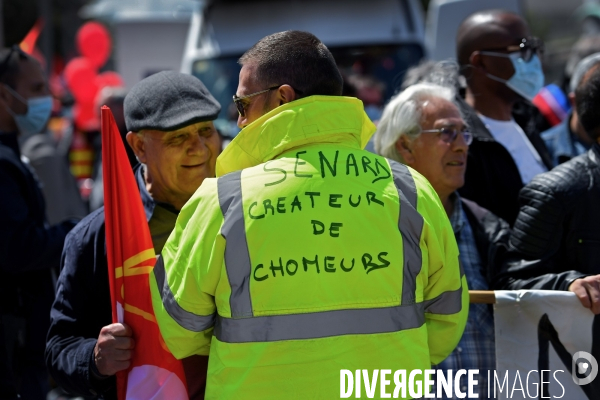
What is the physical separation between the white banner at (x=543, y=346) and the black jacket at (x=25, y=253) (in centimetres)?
191

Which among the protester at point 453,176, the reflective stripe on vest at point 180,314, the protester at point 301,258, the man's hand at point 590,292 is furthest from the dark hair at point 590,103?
the reflective stripe on vest at point 180,314

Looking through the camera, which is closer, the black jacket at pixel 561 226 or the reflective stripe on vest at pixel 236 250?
the reflective stripe on vest at pixel 236 250

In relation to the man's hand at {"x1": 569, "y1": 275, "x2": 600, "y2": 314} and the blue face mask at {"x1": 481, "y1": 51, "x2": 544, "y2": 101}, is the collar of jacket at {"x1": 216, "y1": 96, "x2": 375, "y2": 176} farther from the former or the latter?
the blue face mask at {"x1": 481, "y1": 51, "x2": 544, "y2": 101}

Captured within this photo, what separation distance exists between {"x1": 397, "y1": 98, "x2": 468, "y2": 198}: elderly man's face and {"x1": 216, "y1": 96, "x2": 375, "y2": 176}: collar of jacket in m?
1.16

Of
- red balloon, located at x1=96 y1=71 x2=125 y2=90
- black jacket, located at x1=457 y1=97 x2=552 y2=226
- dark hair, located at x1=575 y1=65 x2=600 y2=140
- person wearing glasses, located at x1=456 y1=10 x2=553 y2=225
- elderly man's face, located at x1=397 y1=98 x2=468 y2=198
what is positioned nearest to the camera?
dark hair, located at x1=575 y1=65 x2=600 y2=140

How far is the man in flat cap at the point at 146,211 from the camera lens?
2662 mm

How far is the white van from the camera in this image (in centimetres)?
782

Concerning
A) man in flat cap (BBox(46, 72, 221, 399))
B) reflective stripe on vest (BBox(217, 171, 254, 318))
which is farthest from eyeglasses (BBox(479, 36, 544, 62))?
reflective stripe on vest (BBox(217, 171, 254, 318))

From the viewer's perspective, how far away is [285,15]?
314 inches

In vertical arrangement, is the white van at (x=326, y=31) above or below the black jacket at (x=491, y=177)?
above

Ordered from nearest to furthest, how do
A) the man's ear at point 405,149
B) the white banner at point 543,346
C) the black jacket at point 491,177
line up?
the white banner at point 543,346
the man's ear at point 405,149
the black jacket at point 491,177

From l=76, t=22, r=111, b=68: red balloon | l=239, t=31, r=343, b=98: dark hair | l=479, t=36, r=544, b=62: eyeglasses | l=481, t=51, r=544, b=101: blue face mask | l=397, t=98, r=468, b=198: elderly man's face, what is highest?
l=76, t=22, r=111, b=68: red balloon

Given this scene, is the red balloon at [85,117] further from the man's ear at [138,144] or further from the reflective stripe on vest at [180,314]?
the reflective stripe on vest at [180,314]

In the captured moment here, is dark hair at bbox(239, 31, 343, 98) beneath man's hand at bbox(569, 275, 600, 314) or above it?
above
